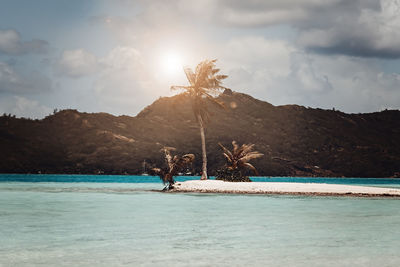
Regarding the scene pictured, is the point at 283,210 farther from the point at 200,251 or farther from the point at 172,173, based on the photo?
the point at 172,173

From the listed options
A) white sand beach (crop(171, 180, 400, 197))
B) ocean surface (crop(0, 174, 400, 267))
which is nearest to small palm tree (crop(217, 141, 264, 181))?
white sand beach (crop(171, 180, 400, 197))

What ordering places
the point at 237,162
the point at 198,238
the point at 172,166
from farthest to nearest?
the point at 237,162 → the point at 172,166 → the point at 198,238

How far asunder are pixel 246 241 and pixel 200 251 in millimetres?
2452

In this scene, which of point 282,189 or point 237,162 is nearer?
point 282,189

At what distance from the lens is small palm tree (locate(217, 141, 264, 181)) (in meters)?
45.9

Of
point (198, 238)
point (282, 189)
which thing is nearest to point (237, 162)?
point (282, 189)

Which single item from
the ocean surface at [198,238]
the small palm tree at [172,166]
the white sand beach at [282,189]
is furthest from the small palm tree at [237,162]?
the ocean surface at [198,238]

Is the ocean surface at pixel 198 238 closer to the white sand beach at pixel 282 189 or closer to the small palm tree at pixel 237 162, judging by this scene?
the white sand beach at pixel 282 189

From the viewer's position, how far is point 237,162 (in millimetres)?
46625

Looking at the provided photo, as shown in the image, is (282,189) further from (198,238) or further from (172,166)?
(198,238)

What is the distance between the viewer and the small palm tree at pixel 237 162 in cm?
4594

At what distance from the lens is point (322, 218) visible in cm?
2195

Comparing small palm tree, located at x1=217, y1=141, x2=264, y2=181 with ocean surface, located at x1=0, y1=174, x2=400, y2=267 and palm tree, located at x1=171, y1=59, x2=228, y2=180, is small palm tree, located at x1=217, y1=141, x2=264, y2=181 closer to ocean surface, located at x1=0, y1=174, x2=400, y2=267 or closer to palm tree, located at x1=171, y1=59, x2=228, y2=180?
palm tree, located at x1=171, y1=59, x2=228, y2=180

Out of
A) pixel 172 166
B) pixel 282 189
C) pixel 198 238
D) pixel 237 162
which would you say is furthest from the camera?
pixel 237 162
